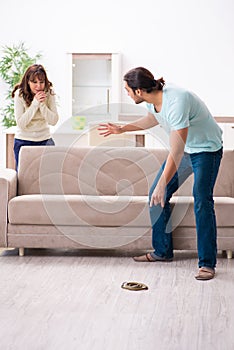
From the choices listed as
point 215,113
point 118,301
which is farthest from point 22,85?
point 215,113

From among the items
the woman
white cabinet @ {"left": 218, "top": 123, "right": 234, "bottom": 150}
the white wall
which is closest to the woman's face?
the woman

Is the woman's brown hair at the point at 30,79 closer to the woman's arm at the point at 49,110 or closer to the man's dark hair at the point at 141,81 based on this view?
the woman's arm at the point at 49,110

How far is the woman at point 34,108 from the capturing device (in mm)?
5156

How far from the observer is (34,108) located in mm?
5184

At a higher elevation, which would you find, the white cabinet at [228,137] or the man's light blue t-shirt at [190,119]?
the man's light blue t-shirt at [190,119]

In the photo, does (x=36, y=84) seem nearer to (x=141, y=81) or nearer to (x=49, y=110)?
(x=49, y=110)

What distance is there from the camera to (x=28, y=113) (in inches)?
205

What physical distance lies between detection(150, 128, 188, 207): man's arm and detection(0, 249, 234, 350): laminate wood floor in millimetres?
441

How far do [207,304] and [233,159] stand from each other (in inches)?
59.3

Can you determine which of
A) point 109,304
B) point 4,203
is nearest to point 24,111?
point 4,203

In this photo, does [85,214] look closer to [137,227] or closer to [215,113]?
[137,227]

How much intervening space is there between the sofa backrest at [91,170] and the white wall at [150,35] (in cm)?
291

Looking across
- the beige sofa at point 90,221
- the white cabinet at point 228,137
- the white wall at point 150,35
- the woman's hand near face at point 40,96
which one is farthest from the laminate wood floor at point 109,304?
the white wall at point 150,35

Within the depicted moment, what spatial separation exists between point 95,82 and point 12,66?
96 centimetres
